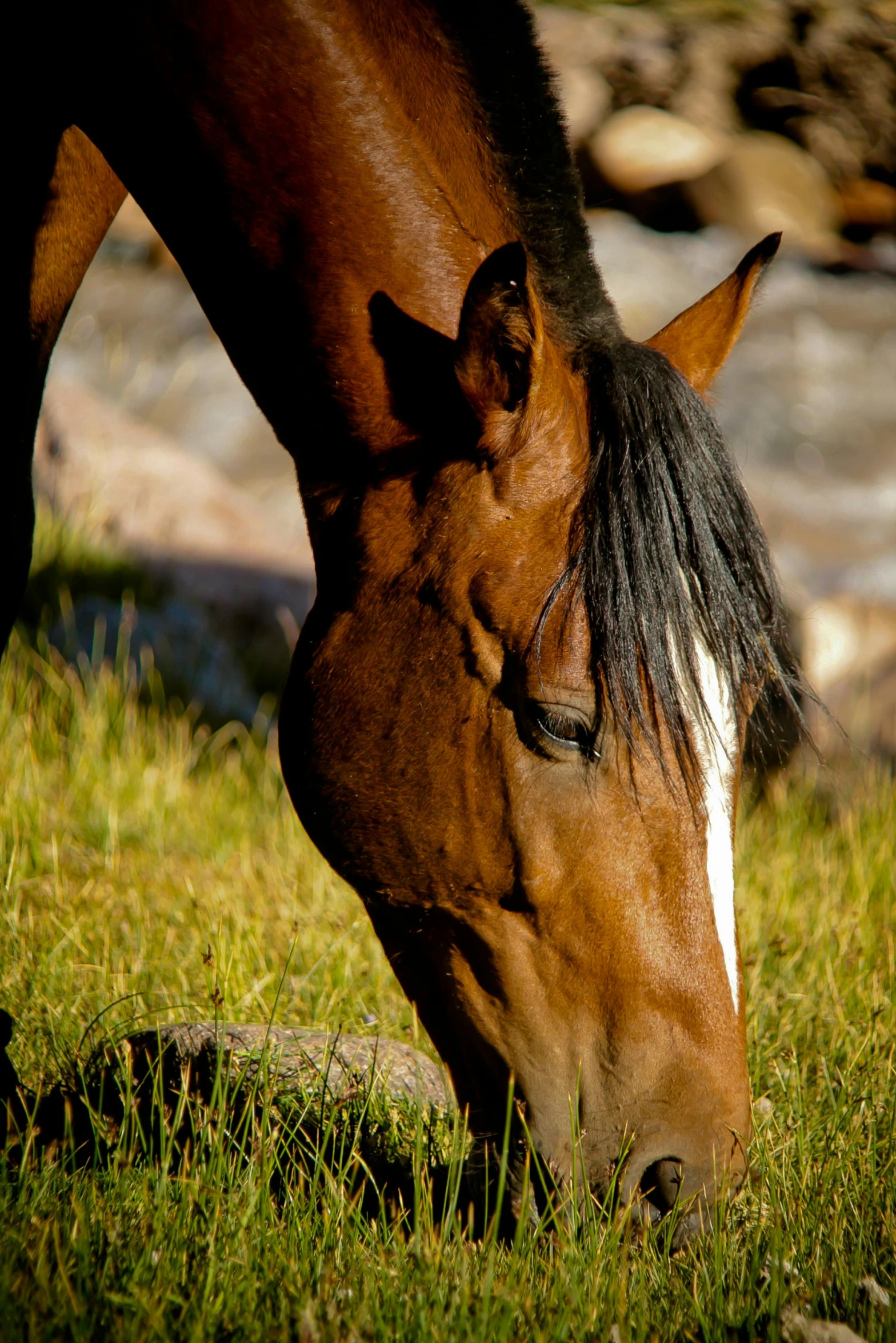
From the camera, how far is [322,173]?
5.82ft

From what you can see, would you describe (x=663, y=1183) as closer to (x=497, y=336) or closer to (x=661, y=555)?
(x=661, y=555)

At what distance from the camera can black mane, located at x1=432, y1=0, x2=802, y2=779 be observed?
63.4 inches

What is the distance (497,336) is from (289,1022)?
1576 mm

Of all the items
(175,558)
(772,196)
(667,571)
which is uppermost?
(772,196)

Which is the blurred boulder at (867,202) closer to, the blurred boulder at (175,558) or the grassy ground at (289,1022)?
the blurred boulder at (175,558)

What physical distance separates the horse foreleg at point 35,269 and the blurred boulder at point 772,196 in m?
8.91

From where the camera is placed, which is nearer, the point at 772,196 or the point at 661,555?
the point at 661,555

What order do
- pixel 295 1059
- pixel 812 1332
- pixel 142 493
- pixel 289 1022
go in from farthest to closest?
pixel 142 493 → pixel 289 1022 → pixel 295 1059 → pixel 812 1332

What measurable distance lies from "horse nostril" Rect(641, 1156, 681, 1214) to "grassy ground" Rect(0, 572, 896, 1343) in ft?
0.22

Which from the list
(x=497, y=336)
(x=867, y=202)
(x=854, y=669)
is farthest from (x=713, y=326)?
(x=867, y=202)

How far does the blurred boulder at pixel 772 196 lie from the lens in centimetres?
1020

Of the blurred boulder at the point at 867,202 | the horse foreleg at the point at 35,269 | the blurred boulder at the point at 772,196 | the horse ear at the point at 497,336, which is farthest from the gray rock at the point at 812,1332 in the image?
the blurred boulder at the point at 867,202

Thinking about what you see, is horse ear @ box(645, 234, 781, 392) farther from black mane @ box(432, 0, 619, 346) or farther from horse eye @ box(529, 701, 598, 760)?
horse eye @ box(529, 701, 598, 760)

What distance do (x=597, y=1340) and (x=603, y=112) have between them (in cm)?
1144
